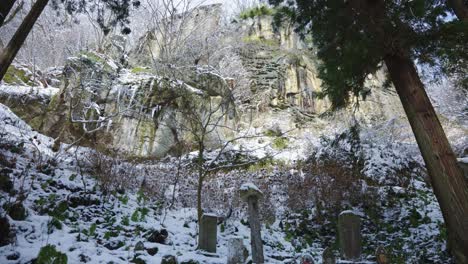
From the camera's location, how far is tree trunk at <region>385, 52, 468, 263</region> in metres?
3.50

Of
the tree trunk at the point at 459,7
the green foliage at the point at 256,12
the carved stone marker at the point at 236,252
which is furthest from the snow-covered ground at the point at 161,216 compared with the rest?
the green foliage at the point at 256,12

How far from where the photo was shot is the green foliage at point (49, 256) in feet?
10.3

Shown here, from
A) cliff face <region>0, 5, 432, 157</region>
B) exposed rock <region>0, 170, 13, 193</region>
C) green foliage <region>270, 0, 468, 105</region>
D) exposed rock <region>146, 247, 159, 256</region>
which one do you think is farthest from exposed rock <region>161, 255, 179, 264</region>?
cliff face <region>0, 5, 432, 157</region>

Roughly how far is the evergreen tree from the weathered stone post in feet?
7.36

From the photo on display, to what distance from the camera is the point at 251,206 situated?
520cm

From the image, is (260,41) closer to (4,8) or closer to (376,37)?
(376,37)

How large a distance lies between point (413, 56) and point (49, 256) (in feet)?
16.4

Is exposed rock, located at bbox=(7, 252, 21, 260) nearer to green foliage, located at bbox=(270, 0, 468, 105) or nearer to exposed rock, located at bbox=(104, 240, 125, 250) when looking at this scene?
exposed rock, located at bbox=(104, 240, 125, 250)

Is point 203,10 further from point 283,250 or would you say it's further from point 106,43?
point 283,250

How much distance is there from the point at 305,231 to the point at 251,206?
7.98 feet

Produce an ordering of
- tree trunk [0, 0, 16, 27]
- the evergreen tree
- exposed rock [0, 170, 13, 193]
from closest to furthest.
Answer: tree trunk [0, 0, 16, 27] → the evergreen tree → exposed rock [0, 170, 13, 193]

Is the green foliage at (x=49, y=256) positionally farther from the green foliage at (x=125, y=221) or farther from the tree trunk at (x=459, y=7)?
the tree trunk at (x=459, y=7)

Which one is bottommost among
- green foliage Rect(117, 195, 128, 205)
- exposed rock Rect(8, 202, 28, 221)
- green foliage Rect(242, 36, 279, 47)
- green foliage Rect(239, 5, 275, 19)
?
exposed rock Rect(8, 202, 28, 221)

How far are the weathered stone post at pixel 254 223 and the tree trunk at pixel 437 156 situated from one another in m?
2.54
